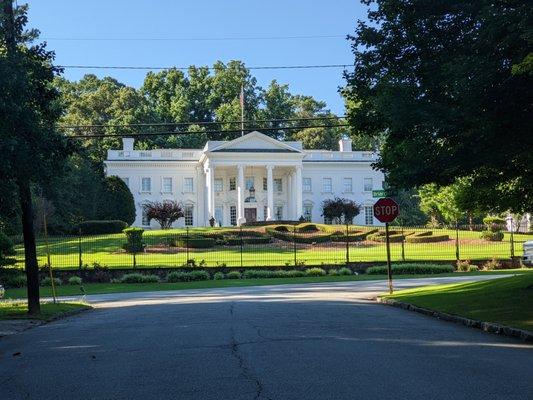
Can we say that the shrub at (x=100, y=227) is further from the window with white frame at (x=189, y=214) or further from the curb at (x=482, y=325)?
the curb at (x=482, y=325)

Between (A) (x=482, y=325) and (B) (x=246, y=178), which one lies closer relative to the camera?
(A) (x=482, y=325)

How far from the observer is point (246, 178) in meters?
75.9

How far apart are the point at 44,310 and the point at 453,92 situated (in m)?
13.0

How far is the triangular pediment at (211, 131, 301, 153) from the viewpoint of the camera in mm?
71250

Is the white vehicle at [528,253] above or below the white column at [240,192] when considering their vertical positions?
below

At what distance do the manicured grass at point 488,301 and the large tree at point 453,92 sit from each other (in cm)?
232

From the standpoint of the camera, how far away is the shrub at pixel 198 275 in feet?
109

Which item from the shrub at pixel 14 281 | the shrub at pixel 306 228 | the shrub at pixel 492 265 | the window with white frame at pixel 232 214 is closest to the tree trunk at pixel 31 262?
the shrub at pixel 14 281

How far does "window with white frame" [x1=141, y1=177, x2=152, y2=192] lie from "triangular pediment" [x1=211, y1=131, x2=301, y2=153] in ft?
35.5

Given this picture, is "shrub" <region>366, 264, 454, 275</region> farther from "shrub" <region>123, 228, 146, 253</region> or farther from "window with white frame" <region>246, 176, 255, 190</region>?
"window with white frame" <region>246, 176, 255, 190</region>

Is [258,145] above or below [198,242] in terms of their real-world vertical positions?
above

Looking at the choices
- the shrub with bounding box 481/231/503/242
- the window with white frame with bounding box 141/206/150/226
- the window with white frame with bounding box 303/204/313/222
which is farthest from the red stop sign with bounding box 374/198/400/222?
the window with white frame with bounding box 303/204/313/222

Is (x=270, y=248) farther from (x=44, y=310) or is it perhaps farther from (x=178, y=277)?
(x=44, y=310)

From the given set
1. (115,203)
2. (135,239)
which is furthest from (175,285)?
(115,203)
